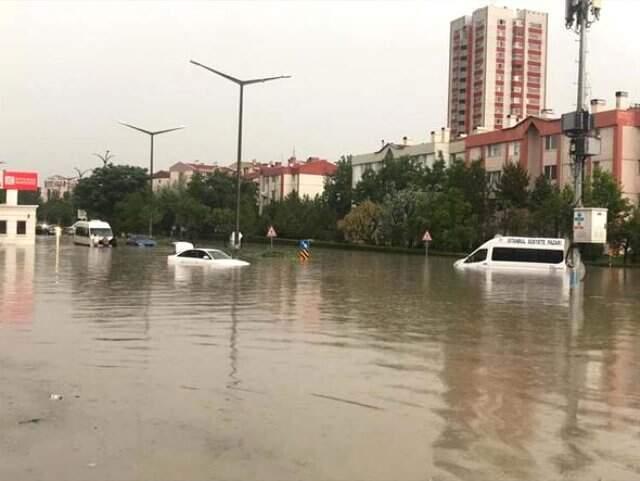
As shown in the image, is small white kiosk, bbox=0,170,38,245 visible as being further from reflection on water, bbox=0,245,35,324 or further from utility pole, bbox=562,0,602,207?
utility pole, bbox=562,0,602,207

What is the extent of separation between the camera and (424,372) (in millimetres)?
10547

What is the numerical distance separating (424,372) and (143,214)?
3180 inches

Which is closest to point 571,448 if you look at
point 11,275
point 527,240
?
point 11,275

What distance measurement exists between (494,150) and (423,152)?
1573 cm

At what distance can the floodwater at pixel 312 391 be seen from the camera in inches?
248

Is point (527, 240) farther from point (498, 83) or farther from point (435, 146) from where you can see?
point (498, 83)

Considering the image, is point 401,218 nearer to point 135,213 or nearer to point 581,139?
point 135,213

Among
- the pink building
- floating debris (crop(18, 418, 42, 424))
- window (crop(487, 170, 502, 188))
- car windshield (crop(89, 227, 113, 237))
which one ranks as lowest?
floating debris (crop(18, 418, 42, 424))

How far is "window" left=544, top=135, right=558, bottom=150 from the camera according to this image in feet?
220

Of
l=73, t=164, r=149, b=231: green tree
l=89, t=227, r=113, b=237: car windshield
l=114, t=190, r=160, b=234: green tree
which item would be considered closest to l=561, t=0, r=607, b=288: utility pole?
l=89, t=227, r=113, b=237: car windshield

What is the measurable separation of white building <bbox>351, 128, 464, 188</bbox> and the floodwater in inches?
2592

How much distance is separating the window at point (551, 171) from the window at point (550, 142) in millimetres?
1584

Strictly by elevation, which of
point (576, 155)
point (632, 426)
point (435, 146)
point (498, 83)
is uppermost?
point (498, 83)

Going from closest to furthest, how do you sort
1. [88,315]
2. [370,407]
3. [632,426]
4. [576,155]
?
[632,426]
[370,407]
[88,315]
[576,155]
